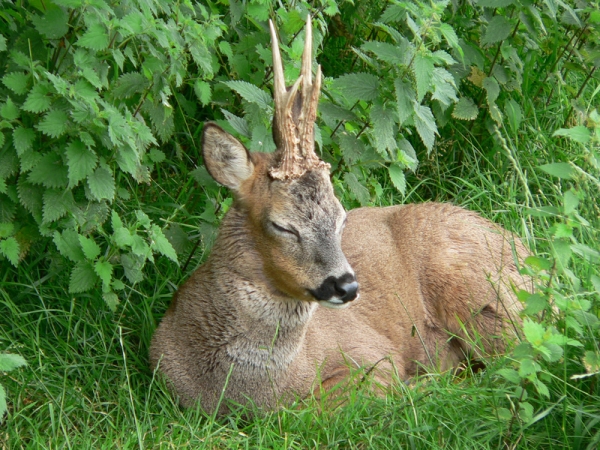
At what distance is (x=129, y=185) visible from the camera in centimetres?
494

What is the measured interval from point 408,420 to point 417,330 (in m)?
1.17

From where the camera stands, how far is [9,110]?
12.8ft

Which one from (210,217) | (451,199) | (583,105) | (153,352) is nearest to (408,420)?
(153,352)

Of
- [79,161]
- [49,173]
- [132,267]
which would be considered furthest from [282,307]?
[49,173]

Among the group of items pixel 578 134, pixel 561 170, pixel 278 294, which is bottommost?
pixel 278 294

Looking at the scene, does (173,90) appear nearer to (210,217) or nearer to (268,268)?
(210,217)

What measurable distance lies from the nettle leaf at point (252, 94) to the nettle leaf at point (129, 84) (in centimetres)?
38

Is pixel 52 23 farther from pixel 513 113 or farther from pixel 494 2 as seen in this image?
pixel 513 113

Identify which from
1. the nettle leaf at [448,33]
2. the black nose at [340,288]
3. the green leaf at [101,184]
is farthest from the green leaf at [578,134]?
the green leaf at [101,184]

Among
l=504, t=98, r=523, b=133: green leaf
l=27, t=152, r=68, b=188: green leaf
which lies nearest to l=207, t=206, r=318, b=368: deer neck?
l=27, t=152, r=68, b=188: green leaf

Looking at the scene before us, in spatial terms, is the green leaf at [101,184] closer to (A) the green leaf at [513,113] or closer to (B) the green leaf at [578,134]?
(B) the green leaf at [578,134]

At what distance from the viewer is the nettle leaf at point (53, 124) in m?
3.86

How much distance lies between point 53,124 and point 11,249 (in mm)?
592

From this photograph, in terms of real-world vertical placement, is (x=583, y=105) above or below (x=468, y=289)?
above
